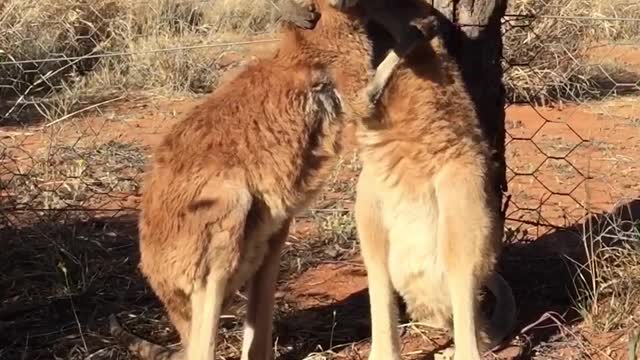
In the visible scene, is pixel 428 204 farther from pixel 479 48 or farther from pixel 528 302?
pixel 528 302

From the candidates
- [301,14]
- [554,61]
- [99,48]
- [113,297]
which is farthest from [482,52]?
[99,48]

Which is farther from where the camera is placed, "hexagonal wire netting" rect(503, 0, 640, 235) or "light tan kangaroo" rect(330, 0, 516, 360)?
"hexagonal wire netting" rect(503, 0, 640, 235)

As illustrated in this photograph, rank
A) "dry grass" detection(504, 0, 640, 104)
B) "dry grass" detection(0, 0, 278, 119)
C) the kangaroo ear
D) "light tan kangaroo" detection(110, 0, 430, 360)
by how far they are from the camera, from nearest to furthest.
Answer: "light tan kangaroo" detection(110, 0, 430, 360) < the kangaroo ear < "dry grass" detection(504, 0, 640, 104) < "dry grass" detection(0, 0, 278, 119)

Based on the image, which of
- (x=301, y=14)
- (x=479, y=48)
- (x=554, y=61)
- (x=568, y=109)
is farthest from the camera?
(x=554, y=61)

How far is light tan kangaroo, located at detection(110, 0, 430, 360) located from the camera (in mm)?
4215

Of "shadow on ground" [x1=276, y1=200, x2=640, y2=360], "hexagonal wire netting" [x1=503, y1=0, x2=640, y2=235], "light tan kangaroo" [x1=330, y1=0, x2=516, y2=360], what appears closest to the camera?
"light tan kangaroo" [x1=330, y1=0, x2=516, y2=360]

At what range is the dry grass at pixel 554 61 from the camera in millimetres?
10422

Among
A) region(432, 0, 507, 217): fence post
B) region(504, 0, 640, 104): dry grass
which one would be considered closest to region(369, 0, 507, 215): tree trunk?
region(432, 0, 507, 217): fence post

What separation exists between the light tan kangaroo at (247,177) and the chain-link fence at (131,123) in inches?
26.1

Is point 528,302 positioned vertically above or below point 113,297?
Answer: above

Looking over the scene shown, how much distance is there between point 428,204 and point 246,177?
0.81 m

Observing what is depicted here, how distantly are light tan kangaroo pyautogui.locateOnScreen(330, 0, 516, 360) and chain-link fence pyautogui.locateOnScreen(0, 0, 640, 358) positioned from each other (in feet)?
3.28

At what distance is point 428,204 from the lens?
444 cm

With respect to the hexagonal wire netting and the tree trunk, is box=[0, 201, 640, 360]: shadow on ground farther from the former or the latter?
the tree trunk
